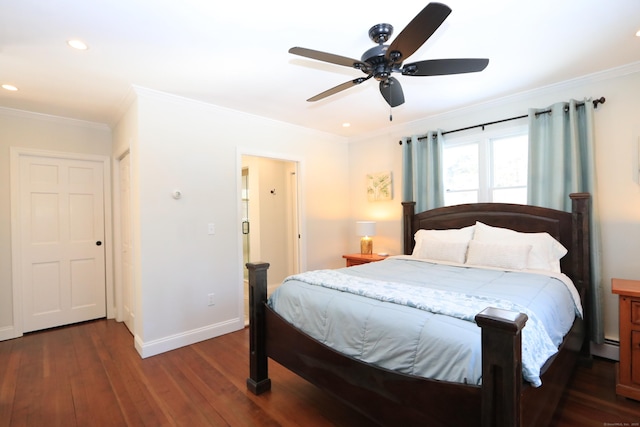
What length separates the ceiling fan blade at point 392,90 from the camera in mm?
2055

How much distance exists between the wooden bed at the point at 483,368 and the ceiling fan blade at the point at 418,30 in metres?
1.23

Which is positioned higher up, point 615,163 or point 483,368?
point 615,163

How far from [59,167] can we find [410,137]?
4.31 metres

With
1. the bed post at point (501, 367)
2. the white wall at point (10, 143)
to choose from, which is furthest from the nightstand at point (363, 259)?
the white wall at point (10, 143)

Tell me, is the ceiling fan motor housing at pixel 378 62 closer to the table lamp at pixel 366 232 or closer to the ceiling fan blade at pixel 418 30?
the ceiling fan blade at pixel 418 30

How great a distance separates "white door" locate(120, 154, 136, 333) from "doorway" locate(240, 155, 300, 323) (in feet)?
5.83

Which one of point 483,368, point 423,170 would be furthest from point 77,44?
point 423,170

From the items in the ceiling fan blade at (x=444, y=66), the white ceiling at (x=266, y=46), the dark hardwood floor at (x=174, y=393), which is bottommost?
the dark hardwood floor at (x=174, y=393)

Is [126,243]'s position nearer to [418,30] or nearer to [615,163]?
[418,30]

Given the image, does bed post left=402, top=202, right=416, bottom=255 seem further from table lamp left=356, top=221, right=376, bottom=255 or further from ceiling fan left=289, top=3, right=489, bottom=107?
ceiling fan left=289, top=3, right=489, bottom=107

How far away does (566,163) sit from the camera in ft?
9.67

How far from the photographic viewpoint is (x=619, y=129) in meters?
2.76

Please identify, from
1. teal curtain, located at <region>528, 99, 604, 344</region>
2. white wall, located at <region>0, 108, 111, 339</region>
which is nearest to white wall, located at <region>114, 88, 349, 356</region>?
white wall, located at <region>0, 108, 111, 339</region>

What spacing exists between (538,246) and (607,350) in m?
1.09
